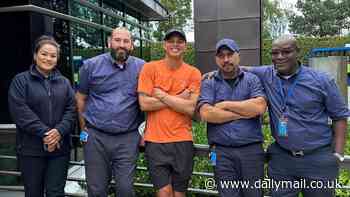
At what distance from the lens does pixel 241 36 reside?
28.0ft

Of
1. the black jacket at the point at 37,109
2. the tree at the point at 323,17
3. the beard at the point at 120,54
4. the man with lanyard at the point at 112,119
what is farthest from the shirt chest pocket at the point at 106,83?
the tree at the point at 323,17

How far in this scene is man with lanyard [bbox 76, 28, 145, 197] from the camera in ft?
11.1

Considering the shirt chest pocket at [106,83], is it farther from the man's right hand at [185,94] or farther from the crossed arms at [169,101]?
the man's right hand at [185,94]

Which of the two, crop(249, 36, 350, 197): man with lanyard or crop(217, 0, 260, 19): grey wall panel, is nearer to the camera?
crop(249, 36, 350, 197): man with lanyard

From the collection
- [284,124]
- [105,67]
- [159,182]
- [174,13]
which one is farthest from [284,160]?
[174,13]

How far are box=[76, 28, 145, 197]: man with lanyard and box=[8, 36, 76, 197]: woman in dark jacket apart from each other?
0.68 feet

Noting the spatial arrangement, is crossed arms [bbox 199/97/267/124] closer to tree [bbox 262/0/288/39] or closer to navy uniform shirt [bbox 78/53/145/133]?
navy uniform shirt [bbox 78/53/145/133]

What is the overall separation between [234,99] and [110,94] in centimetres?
102

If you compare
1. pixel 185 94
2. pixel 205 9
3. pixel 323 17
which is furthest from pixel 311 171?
pixel 323 17

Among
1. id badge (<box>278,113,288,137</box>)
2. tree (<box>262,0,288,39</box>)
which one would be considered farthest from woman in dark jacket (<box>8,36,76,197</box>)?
tree (<box>262,0,288,39</box>)

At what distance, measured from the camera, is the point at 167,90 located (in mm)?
3379

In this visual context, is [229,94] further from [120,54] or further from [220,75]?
[120,54]

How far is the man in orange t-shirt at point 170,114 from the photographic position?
3311mm

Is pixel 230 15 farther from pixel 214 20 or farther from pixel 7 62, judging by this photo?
pixel 7 62
